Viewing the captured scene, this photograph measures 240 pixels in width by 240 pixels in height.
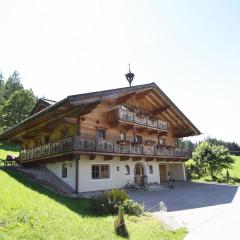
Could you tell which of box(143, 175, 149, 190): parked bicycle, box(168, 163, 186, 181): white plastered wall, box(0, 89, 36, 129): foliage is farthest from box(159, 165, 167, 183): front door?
box(0, 89, 36, 129): foliage

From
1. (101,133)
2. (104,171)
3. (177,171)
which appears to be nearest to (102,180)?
(104,171)

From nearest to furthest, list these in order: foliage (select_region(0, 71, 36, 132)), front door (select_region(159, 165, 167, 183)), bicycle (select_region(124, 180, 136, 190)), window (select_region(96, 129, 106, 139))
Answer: bicycle (select_region(124, 180, 136, 190))
window (select_region(96, 129, 106, 139))
front door (select_region(159, 165, 167, 183))
foliage (select_region(0, 71, 36, 132))

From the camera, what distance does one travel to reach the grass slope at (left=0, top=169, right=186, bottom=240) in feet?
30.3

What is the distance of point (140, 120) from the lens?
26719mm

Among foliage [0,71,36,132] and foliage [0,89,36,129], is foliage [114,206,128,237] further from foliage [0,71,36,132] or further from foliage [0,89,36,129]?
foliage [0,89,36,129]

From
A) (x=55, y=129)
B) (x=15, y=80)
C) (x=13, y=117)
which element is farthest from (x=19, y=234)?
(x=15, y=80)

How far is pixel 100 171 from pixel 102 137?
10.9 ft

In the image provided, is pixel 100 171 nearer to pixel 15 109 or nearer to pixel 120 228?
pixel 120 228

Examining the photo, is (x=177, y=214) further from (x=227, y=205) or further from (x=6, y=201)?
(x=6, y=201)

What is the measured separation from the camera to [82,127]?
22.7 meters

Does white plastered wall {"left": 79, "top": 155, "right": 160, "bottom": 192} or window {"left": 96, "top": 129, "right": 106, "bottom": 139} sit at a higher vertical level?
window {"left": 96, "top": 129, "right": 106, "bottom": 139}

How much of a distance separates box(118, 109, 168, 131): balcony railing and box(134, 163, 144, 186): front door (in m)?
4.37

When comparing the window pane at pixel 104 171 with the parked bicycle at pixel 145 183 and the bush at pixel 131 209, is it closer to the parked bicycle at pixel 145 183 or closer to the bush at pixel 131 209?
the parked bicycle at pixel 145 183

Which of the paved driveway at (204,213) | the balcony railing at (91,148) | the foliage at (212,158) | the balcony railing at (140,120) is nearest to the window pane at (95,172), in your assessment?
the balcony railing at (91,148)
